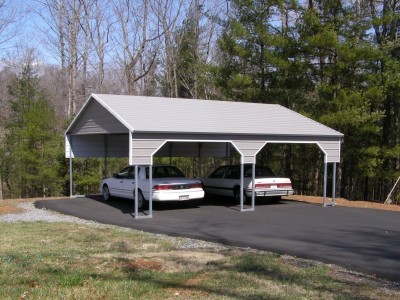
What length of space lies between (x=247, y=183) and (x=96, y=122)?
5.86 m

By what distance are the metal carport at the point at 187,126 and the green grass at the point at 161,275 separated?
509 cm

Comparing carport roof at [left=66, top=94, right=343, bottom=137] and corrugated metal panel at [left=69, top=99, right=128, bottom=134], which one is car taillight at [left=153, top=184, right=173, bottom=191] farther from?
corrugated metal panel at [left=69, top=99, right=128, bottom=134]

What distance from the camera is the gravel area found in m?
10.4

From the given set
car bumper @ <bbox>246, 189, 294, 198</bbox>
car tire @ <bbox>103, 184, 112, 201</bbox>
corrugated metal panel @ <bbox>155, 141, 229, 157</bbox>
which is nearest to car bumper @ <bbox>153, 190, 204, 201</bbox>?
car bumper @ <bbox>246, 189, 294, 198</bbox>

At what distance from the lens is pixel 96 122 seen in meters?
17.9

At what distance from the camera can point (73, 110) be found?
31.4 meters

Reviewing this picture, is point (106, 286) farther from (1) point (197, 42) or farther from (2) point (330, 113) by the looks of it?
(1) point (197, 42)

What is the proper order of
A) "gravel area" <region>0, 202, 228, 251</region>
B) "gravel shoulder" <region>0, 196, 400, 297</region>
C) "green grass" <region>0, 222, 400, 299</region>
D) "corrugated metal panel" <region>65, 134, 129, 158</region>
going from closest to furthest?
"green grass" <region>0, 222, 400, 299</region>, "gravel shoulder" <region>0, 196, 400, 297</region>, "gravel area" <region>0, 202, 228, 251</region>, "corrugated metal panel" <region>65, 134, 129, 158</region>

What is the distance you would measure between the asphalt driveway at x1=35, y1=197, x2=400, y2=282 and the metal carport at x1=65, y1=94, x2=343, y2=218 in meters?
1.18

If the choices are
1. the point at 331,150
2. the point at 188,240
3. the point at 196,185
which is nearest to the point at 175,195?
the point at 196,185

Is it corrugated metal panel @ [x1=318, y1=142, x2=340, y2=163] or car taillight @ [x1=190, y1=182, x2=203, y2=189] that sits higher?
corrugated metal panel @ [x1=318, y1=142, x2=340, y2=163]

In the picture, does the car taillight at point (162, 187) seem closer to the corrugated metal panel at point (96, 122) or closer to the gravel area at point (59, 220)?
the corrugated metal panel at point (96, 122)

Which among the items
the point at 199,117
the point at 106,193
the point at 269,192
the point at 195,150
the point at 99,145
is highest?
the point at 199,117

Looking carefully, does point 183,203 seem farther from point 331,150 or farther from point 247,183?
point 331,150
